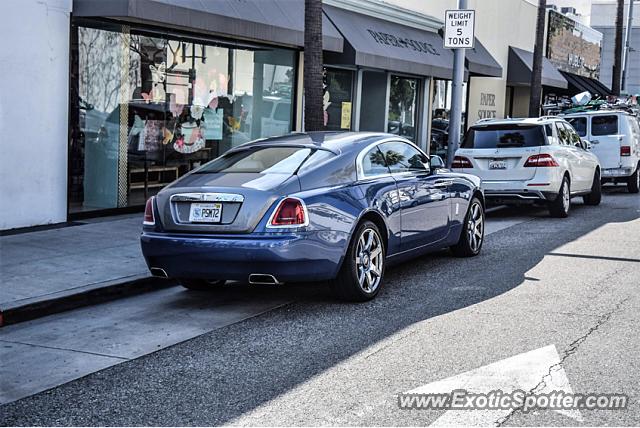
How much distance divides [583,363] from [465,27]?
11.2 m

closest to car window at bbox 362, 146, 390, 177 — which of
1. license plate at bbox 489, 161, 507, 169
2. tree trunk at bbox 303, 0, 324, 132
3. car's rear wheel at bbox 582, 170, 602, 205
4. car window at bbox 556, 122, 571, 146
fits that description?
tree trunk at bbox 303, 0, 324, 132

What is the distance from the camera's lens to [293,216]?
732 cm

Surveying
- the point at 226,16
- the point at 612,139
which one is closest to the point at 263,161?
the point at 226,16

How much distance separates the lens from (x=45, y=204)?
11672 mm

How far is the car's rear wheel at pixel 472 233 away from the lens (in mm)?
10359

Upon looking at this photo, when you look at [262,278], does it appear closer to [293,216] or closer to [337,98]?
[293,216]

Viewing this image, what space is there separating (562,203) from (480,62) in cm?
925

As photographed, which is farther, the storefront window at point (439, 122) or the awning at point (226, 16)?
the storefront window at point (439, 122)

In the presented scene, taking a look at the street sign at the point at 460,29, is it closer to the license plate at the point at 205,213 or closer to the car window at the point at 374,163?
the car window at the point at 374,163

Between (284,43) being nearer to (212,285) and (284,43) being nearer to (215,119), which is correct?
(215,119)

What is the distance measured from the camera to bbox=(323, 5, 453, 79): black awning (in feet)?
56.2

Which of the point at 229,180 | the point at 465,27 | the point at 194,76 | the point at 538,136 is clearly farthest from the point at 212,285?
the point at 465,27

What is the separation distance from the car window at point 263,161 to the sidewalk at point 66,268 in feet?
4.52

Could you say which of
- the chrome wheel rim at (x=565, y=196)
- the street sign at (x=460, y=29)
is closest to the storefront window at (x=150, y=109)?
the street sign at (x=460, y=29)
